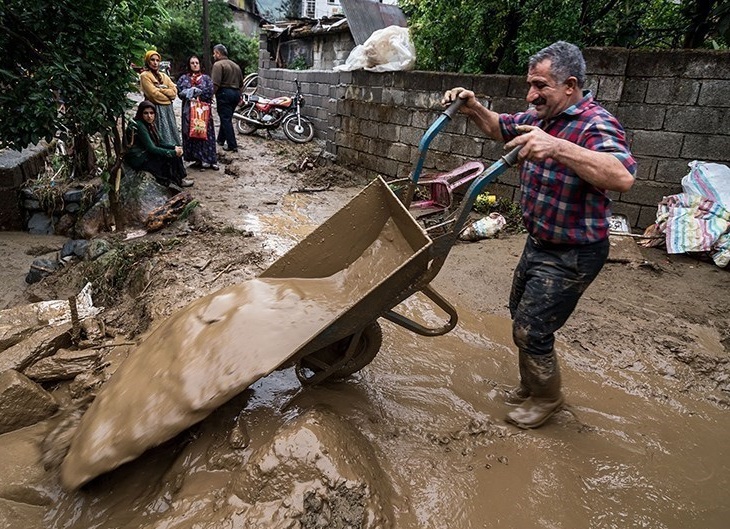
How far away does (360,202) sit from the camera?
2588 millimetres

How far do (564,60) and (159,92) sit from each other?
18.4 ft

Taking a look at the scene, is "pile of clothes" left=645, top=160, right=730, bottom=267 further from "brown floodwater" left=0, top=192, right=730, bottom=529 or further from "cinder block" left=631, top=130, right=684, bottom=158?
"brown floodwater" left=0, top=192, right=730, bottom=529

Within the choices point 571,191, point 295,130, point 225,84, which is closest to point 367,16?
point 295,130

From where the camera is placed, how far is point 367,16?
42.2 ft

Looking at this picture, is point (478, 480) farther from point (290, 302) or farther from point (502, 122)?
point (502, 122)

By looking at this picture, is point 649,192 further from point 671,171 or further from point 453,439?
point 453,439

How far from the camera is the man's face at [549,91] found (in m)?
2.18

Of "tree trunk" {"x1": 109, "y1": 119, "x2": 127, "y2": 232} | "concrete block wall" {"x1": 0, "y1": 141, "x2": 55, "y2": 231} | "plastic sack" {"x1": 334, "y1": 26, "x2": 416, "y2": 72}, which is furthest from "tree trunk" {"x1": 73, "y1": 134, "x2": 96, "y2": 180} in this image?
"plastic sack" {"x1": 334, "y1": 26, "x2": 416, "y2": 72}

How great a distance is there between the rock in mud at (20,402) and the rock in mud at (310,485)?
1.49 meters

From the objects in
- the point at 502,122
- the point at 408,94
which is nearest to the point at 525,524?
the point at 502,122

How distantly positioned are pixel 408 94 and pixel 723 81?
12.2 feet

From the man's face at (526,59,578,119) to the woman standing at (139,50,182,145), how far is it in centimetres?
534

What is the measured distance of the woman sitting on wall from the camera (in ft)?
19.3

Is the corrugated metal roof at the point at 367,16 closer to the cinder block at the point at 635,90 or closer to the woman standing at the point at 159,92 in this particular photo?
the woman standing at the point at 159,92
